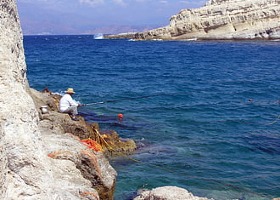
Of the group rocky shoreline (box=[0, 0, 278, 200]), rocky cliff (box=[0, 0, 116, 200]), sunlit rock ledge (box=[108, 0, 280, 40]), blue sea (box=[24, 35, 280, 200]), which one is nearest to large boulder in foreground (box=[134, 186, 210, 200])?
rocky shoreline (box=[0, 0, 278, 200])

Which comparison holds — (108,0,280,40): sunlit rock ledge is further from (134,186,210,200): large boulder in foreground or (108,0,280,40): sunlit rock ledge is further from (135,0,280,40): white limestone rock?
(134,186,210,200): large boulder in foreground

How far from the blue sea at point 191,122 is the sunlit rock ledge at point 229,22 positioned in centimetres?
4098

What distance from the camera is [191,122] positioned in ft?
67.1

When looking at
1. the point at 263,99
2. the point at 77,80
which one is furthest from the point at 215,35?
the point at 263,99

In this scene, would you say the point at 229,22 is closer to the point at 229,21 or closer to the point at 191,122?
the point at 229,21

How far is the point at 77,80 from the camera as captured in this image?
116 feet

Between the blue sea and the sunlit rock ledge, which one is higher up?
the sunlit rock ledge

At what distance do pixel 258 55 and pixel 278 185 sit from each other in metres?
43.7

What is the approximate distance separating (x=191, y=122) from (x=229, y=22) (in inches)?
2672

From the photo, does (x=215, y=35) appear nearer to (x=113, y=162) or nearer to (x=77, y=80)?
(x=77, y=80)

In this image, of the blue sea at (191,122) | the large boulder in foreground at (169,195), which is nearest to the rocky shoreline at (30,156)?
the large boulder in foreground at (169,195)

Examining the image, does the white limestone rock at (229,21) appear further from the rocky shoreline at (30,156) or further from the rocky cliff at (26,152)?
the rocky cliff at (26,152)

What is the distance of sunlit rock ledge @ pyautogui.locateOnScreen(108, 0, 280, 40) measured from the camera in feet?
264

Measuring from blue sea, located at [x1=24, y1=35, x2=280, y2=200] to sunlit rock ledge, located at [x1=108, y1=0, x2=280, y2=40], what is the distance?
41.0 metres
